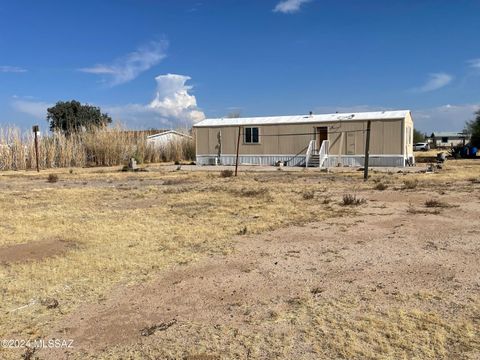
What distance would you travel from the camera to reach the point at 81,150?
2997cm

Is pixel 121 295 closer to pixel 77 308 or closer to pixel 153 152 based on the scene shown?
pixel 77 308

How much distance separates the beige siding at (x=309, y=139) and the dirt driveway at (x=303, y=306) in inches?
761

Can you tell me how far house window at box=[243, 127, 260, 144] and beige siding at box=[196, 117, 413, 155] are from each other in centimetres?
26

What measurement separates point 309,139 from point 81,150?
15.0 meters

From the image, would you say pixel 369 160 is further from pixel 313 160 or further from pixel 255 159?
pixel 255 159

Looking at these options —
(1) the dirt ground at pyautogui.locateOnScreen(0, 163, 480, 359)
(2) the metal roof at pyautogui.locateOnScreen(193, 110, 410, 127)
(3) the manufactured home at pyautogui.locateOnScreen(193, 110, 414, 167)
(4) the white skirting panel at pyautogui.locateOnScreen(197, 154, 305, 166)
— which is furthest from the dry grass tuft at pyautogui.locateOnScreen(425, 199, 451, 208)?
(4) the white skirting panel at pyautogui.locateOnScreen(197, 154, 305, 166)

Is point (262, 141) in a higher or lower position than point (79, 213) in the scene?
higher

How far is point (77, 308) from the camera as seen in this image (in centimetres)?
423

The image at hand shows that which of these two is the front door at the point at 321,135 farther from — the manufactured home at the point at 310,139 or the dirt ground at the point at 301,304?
the dirt ground at the point at 301,304

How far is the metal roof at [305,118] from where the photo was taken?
83.3 ft

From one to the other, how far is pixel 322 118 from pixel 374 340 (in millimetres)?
24582

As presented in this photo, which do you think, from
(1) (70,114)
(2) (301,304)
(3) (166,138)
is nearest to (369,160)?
(3) (166,138)

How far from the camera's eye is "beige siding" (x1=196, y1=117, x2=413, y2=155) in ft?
82.1

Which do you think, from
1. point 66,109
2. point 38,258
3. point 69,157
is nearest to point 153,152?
point 69,157
